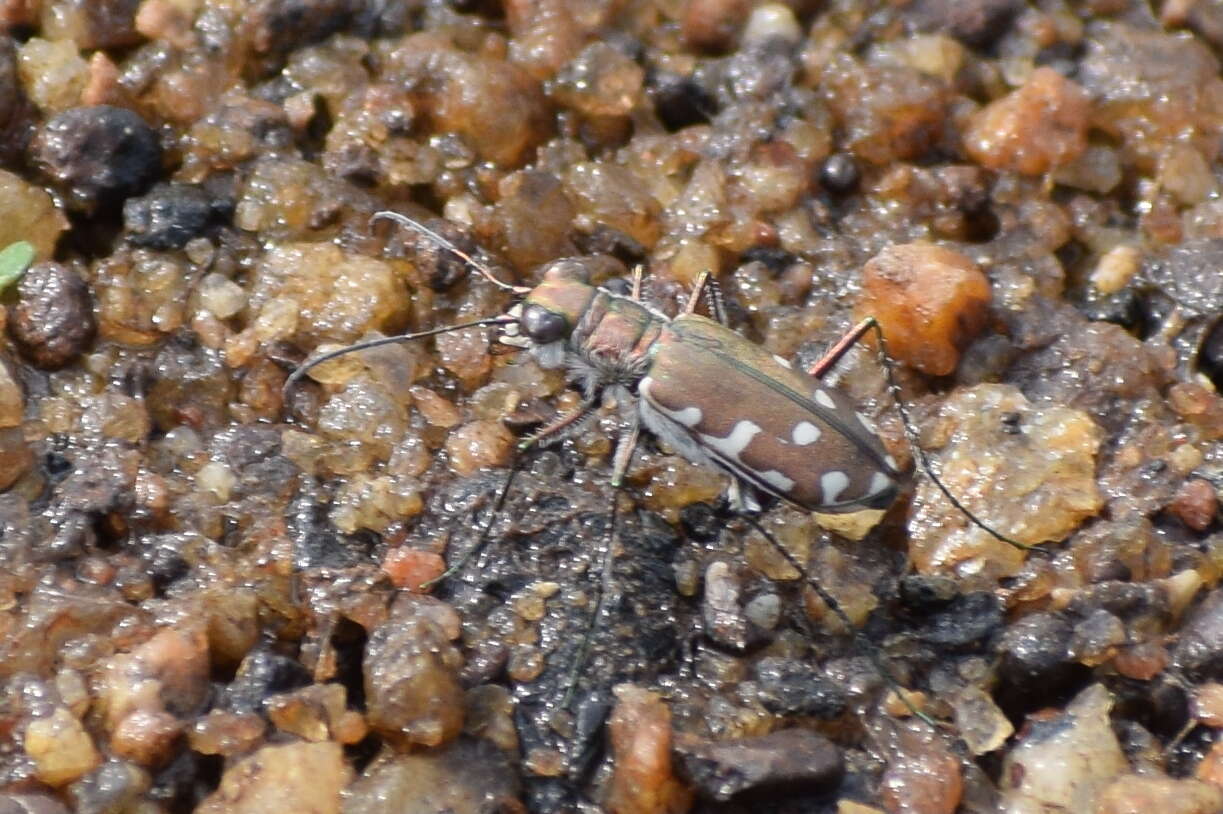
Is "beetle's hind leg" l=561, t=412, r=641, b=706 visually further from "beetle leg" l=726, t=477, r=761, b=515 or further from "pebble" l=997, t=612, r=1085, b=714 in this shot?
"pebble" l=997, t=612, r=1085, b=714

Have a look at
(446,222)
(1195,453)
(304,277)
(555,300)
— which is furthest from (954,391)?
(304,277)

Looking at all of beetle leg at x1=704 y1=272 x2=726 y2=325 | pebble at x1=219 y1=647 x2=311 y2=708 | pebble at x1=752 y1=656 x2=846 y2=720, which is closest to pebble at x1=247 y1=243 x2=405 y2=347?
beetle leg at x1=704 y1=272 x2=726 y2=325

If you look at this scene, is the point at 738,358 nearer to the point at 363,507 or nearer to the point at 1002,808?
the point at 363,507

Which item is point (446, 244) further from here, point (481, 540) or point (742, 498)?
point (742, 498)

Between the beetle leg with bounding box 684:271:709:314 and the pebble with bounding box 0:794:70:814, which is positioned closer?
the pebble with bounding box 0:794:70:814

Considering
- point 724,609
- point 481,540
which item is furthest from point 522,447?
point 724,609
